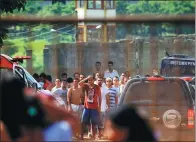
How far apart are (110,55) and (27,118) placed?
3115mm

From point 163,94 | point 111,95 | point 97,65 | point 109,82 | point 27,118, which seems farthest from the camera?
point 111,95

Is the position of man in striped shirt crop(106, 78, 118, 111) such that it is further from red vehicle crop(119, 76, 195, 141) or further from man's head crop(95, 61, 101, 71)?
man's head crop(95, 61, 101, 71)

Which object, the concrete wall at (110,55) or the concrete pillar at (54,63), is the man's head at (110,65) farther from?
Result: the concrete pillar at (54,63)

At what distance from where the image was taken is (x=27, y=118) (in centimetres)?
615

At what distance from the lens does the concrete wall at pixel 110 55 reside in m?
9.16

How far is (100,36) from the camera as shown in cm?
917

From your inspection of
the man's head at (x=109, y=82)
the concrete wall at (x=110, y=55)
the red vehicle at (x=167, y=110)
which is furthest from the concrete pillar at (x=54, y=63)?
the man's head at (x=109, y=82)

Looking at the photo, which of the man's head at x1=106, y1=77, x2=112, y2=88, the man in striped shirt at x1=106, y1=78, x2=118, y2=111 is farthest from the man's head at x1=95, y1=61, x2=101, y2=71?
the man in striped shirt at x1=106, y1=78, x2=118, y2=111

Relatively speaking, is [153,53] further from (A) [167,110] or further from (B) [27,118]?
(B) [27,118]

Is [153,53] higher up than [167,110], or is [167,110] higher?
[153,53]

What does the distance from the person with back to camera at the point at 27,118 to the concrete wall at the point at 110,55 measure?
258 centimetres

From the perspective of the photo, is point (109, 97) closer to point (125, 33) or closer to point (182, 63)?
point (182, 63)

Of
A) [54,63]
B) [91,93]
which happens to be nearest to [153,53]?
[54,63]

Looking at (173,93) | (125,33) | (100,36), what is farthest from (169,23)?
(173,93)
